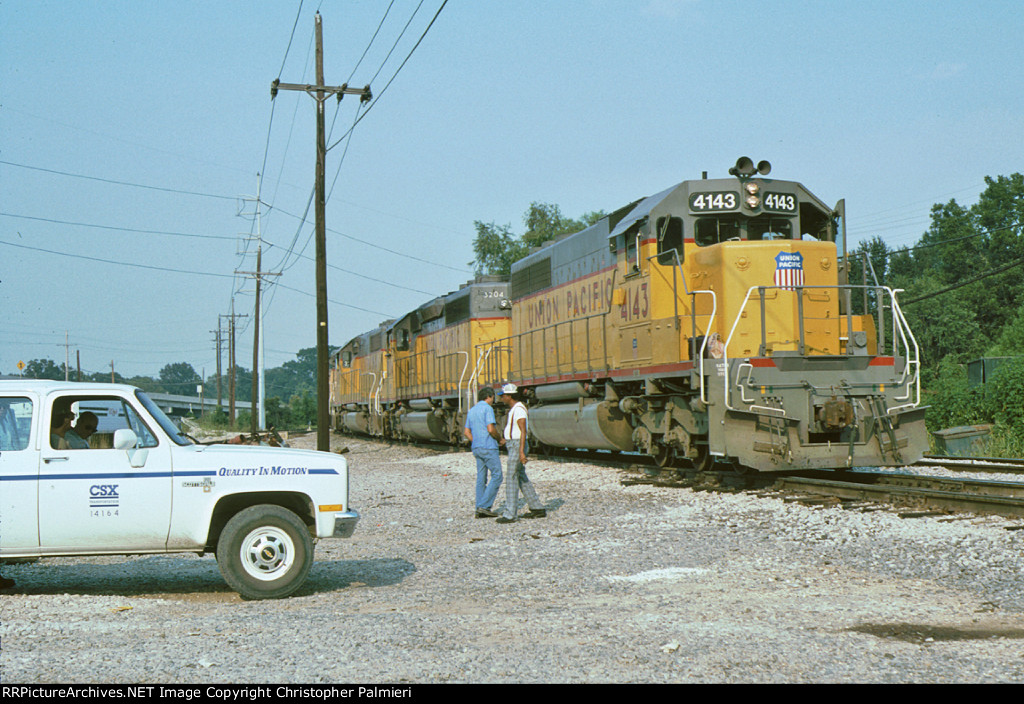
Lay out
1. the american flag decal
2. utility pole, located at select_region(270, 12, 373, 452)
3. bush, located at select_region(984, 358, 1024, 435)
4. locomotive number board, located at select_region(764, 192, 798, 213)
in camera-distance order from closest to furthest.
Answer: the american flag decal < locomotive number board, located at select_region(764, 192, 798, 213) < utility pole, located at select_region(270, 12, 373, 452) < bush, located at select_region(984, 358, 1024, 435)

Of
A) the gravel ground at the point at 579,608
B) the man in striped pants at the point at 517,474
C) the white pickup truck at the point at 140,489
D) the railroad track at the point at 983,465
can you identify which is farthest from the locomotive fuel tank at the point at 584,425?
the white pickup truck at the point at 140,489

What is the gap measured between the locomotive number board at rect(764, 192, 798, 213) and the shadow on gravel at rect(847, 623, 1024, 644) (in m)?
8.48

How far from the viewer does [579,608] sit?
21.4 ft

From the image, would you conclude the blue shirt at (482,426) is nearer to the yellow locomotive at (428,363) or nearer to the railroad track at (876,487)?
the railroad track at (876,487)

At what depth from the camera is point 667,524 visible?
34.2 feet

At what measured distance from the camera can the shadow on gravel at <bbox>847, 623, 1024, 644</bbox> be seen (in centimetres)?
544

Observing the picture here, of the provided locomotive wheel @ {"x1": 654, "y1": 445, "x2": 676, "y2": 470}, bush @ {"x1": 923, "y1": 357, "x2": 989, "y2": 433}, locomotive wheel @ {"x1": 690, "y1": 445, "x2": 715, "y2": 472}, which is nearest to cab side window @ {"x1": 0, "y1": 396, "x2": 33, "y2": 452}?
locomotive wheel @ {"x1": 690, "y1": 445, "x2": 715, "y2": 472}

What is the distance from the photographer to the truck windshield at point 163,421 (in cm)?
719

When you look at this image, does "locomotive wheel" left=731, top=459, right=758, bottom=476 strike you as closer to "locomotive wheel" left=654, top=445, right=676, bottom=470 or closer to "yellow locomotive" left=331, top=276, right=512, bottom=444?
"locomotive wheel" left=654, top=445, right=676, bottom=470

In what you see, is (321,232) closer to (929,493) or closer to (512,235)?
(929,493)

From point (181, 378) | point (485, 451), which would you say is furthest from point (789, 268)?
point (181, 378)

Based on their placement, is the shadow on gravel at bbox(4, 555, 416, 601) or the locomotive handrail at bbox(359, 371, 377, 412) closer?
the shadow on gravel at bbox(4, 555, 416, 601)
